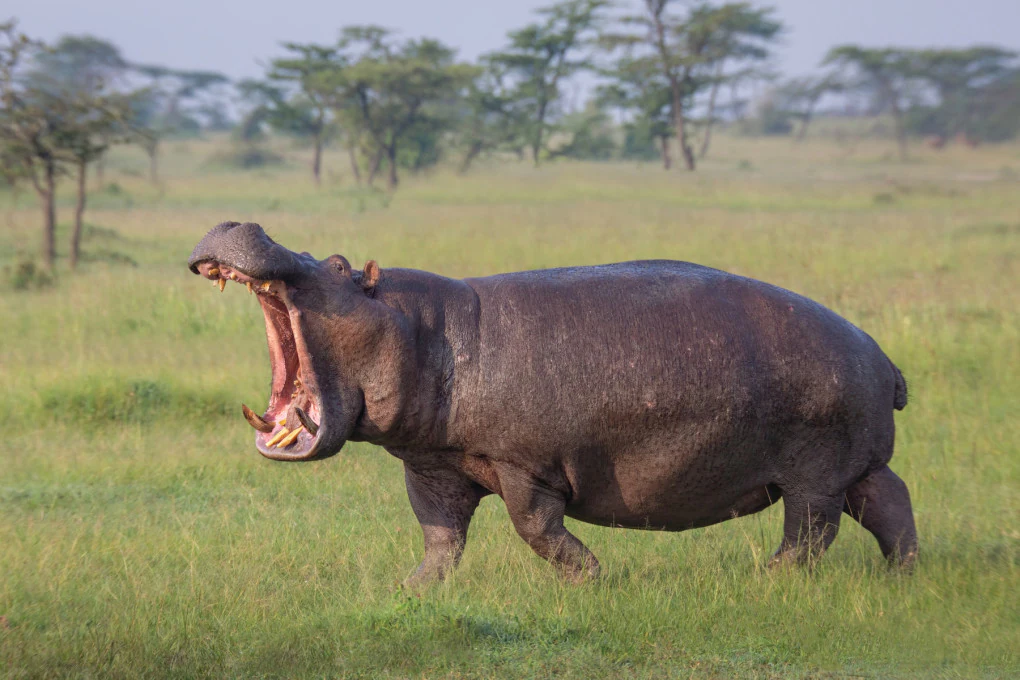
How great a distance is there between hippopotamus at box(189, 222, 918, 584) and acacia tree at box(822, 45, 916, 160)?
49033 millimetres

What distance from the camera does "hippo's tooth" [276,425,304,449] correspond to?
3.79 metres

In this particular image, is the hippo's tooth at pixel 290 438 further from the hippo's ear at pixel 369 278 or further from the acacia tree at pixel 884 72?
the acacia tree at pixel 884 72

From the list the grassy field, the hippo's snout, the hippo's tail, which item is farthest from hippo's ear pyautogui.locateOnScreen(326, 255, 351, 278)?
the hippo's tail

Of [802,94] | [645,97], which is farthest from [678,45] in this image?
[802,94]

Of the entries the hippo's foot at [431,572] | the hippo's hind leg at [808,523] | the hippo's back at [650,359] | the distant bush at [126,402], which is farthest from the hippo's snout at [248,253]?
the distant bush at [126,402]

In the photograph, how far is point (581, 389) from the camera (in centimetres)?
389

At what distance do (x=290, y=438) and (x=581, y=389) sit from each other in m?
1.02

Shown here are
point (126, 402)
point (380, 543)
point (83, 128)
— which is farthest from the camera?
point (83, 128)

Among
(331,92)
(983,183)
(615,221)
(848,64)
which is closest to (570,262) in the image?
(615,221)

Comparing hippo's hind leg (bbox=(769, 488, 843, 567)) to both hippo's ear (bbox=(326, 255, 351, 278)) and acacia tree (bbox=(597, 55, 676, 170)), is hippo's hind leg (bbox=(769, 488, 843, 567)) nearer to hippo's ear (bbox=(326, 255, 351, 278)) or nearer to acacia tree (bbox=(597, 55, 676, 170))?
hippo's ear (bbox=(326, 255, 351, 278))

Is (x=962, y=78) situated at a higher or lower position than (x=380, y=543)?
higher

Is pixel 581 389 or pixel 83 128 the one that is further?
pixel 83 128

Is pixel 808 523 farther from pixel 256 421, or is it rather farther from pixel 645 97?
pixel 645 97

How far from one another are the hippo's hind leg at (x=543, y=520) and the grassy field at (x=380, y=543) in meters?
0.11
